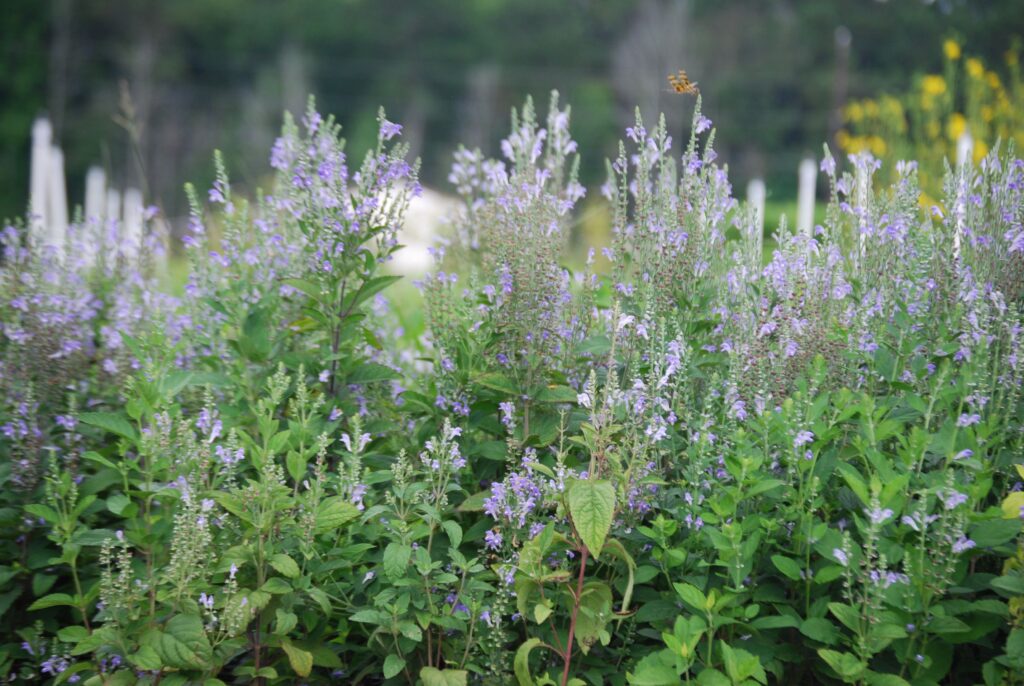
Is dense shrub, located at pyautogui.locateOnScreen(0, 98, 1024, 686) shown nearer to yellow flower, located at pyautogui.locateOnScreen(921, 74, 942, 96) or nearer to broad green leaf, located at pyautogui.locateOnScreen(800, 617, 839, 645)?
broad green leaf, located at pyautogui.locateOnScreen(800, 617, 839, 645)

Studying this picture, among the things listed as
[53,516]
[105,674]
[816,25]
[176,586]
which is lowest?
[105,674]

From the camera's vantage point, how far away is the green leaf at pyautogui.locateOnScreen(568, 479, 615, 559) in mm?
1950

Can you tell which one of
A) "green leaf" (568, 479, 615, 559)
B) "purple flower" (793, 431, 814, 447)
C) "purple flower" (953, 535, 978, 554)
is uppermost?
"purple flower" (793, 431, 814, 447)

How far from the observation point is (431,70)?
3894cm

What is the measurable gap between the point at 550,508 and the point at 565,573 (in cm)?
33

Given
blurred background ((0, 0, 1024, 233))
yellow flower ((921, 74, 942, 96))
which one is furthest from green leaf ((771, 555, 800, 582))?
blurred background ((0, 0, 1024, 233))

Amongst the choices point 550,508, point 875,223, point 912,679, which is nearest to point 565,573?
point 550,508

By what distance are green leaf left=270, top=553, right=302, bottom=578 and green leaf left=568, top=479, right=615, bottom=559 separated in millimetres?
638

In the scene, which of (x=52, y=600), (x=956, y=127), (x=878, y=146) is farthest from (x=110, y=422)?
(x=878, y=146)

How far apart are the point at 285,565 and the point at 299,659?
0.22 m

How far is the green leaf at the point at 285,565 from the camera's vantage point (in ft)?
6.86

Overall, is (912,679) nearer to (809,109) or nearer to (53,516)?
(53,516)

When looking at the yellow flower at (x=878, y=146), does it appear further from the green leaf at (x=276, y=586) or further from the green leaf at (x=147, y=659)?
the green leaf at (x=147, y=659)

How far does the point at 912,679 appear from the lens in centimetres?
206
